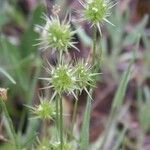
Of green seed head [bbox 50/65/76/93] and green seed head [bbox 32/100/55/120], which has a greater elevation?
green seed head [bbox 50/65/76/93]

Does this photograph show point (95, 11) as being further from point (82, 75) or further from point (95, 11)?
point (82, 75)

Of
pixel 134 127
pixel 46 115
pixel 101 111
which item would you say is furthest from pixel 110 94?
pixel 46 115

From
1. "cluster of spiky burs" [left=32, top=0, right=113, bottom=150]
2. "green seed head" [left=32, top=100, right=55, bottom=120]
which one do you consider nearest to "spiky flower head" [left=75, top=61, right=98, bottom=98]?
"cluster of spiky burs" [left=32, top=0, right=113, bottom=150]

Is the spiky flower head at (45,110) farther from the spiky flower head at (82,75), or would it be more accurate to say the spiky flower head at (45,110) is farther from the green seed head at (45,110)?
the spiky flower head at (82,75)

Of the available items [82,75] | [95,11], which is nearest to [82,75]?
[82,75]

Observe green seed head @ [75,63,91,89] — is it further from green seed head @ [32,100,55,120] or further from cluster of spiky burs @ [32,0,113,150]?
green seed head @ [32,100,55,120]

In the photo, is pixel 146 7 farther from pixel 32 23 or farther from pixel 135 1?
pixel 32 23

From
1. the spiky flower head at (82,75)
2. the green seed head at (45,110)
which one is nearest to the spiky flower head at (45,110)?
the green seed head at (45,110)
